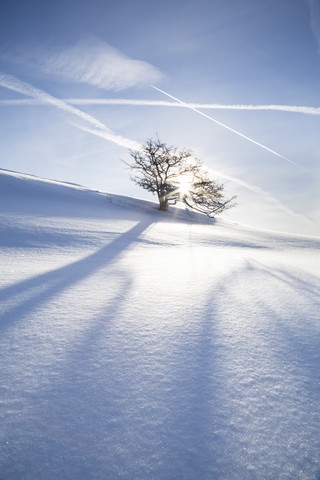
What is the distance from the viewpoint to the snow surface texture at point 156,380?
74 cm

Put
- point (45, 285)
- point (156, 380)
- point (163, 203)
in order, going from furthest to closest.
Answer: point (163, 203) < point (45, 285) < point (156, 380)

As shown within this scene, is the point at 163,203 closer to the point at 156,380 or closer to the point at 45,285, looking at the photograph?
the point at 45,285

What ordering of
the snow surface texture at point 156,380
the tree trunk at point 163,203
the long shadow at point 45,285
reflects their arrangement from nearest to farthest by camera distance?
the snow surface texture at point 156,380 → the long shadow at point 45,285 → the tree trunk at point 163,203

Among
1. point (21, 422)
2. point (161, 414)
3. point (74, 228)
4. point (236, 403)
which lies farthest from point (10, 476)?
point (74, 228)

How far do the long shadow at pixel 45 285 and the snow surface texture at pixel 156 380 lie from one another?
17 mm

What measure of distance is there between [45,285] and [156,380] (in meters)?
1.45

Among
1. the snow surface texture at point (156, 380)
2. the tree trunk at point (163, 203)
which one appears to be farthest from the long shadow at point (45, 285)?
the tree trunk at point (163, 203)

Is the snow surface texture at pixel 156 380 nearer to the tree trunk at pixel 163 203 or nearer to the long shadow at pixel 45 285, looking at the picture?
the long shadow at pixel 45 285

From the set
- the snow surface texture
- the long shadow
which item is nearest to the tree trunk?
the long shadow

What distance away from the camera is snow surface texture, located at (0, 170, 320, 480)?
0.74 meters

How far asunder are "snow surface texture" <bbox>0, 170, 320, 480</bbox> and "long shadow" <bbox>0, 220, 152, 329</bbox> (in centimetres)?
2

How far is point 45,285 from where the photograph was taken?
80.6 inches

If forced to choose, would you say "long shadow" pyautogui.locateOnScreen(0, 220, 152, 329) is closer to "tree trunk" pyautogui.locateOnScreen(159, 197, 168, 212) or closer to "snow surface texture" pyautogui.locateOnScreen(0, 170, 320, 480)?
"snow surface texture" pyautogui.locateOnScreen(0, 170, 320, 480)

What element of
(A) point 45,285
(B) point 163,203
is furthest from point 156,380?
(B) point 163,203
